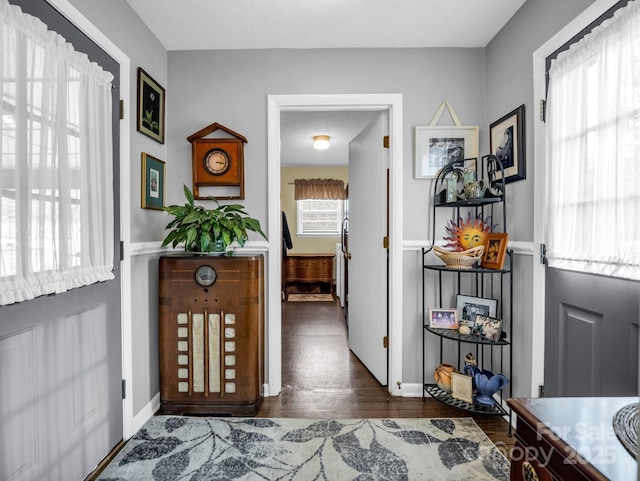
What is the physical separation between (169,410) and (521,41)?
3116mm

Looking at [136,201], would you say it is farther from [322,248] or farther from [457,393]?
[322,248]

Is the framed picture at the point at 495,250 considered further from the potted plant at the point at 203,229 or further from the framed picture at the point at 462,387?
the potted plant at the point at 203,229

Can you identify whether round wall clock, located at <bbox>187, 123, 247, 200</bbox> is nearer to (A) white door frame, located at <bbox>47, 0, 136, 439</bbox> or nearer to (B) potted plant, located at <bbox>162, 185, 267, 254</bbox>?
(B) potted plant, located at <bbox>162, 185, 267, 254</bbox>

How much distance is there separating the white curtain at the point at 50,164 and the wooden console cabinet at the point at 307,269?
4419 millimetres

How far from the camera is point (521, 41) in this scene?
6.72ft

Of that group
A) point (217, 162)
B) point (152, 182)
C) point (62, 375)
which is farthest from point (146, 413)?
point (217, 162)

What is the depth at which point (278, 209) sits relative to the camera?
2514 mm

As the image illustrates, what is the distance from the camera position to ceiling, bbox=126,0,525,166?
2012 mm

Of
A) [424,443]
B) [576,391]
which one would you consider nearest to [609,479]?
[576,391]

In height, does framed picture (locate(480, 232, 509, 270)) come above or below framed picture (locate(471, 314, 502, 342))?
above

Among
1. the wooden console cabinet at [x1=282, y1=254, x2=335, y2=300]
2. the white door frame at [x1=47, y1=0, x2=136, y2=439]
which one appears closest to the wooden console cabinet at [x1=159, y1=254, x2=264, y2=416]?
the white door frame at [x1=47, y1=0, x2=136, y2=439]

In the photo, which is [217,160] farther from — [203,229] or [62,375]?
[62,375]

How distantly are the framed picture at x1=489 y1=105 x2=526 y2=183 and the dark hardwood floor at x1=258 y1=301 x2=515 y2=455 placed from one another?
1.53 m

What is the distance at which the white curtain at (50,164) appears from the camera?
1206 millimetres
